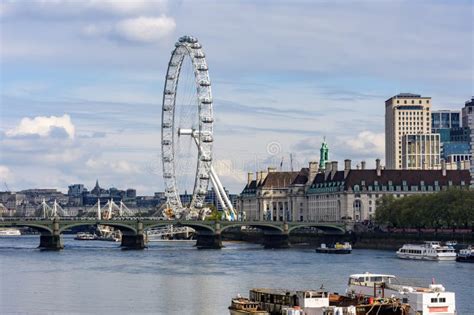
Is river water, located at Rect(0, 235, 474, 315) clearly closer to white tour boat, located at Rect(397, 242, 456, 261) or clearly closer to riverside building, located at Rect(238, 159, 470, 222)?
white tour boat, located at Rect(397, 242, 456, 261)

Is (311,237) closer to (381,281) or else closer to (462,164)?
(462,164)

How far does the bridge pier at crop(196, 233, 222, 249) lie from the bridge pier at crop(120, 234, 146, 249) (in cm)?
723

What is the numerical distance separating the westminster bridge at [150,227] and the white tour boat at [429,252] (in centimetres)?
3022

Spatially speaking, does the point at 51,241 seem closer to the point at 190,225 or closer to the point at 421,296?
the point at 190,225

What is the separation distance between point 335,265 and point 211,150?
150 ft

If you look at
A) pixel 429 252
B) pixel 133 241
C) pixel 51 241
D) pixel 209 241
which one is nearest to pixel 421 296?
pixel 429 252

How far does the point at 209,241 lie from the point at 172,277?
52092mm

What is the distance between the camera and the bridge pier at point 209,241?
12888 centimetres

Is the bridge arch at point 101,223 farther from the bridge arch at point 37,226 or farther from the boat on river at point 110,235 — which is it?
the boat on river at point 110,235

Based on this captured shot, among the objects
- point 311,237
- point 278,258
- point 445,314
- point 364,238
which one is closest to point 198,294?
point 445,314

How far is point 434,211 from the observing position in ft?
395

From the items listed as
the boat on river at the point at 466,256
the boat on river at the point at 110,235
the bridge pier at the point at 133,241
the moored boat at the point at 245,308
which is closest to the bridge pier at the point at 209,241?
the bridge pier at the point at 133,241

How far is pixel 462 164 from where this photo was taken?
632 feet

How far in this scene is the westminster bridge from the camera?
398ft
